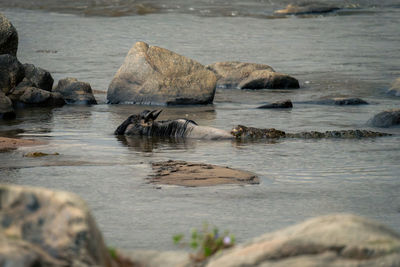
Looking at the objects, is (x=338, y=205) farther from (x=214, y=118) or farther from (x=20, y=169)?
(x=214, y=118)

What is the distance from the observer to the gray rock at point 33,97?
16.5m

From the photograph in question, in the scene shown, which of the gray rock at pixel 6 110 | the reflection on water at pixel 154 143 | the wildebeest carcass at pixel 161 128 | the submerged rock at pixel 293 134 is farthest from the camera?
the gray rock at pixel 6 110

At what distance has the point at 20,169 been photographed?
920 centimetres

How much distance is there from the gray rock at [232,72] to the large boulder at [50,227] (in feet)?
55.5

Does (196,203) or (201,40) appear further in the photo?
(201,40)

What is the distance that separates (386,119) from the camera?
44.4ft

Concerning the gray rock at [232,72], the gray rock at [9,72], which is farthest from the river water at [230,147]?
the gray rock at [232,72]

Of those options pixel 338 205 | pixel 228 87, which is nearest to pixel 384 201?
pixel 338 205

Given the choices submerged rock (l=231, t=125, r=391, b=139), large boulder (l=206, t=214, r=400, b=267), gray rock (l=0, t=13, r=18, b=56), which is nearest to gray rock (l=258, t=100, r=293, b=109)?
submerged rock (l=231, t=125, r=391, b=139)

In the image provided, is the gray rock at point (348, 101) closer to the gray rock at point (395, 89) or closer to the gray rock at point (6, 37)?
the gray rock at point (395, 89)

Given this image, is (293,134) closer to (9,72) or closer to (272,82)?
(9,72)

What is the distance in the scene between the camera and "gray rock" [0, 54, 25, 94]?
53.3 ft

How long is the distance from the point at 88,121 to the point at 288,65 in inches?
451

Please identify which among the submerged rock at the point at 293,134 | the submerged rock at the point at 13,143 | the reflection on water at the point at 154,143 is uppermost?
the submerged rock at the point at 293,134
